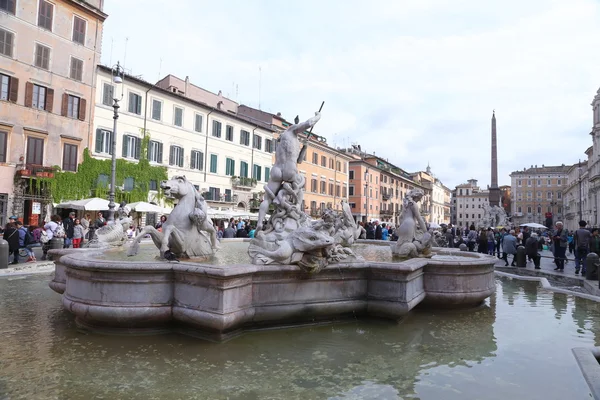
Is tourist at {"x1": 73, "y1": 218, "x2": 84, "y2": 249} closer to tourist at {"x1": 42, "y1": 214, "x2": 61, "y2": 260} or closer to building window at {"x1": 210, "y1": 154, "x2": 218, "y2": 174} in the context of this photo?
tourist at {"x1": 42, "y1": 214, "x2": 61, "y2": 260}

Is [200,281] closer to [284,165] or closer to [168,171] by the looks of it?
[284,165]

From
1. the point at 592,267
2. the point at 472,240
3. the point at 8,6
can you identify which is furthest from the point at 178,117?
the point at 592,267

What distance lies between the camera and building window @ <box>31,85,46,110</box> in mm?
23856

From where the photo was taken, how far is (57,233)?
1288 cm

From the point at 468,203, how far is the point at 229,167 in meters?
112

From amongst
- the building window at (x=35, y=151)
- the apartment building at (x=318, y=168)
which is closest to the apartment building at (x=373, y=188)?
the apartment building at (x=318, y=168)

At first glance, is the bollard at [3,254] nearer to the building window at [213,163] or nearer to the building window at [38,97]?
the building window at [38,97]

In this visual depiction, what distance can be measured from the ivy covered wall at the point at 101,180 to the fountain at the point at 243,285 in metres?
20.9

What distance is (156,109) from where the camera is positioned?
29859 millimetres

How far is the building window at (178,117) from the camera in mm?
31356

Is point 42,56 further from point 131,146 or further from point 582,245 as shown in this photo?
point 582,245

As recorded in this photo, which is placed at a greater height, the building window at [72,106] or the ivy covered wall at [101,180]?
the building window at [72,106]

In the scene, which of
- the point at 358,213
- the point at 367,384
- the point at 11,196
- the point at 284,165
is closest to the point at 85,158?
the point at 11,196

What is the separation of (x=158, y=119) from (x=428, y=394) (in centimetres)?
2994
